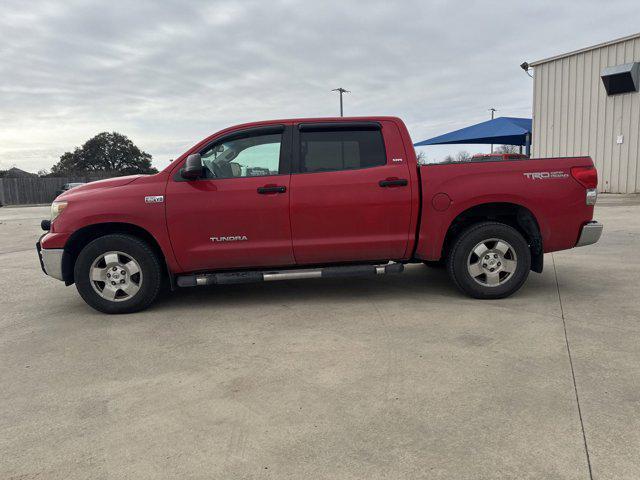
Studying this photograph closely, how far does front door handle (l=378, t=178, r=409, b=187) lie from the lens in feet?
15.6

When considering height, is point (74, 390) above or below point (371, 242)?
below

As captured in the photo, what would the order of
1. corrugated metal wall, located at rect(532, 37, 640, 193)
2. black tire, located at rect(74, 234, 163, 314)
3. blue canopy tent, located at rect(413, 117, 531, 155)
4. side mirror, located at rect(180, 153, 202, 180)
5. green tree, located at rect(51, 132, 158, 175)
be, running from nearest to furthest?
side mirror, located at rect(180, 153, 202, 180) → black tire, located at rect(74, 234, 163, 314) → corrugated metal wall, located at rect(532, 37, 640, 193) → blue canopy tent, located at rect(413, 117, 531, 155) → green tree, located at rect(51, 132, 158, 175)

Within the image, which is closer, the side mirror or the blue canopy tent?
the side mirror

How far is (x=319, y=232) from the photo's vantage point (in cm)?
477

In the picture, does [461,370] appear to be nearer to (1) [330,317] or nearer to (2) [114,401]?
(1) [330,317]

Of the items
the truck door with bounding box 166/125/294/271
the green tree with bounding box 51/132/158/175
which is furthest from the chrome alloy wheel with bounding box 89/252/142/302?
the green tree with bounding box 51/132/158/175

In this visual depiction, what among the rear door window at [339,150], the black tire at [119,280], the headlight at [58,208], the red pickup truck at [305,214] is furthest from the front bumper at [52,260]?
the rear door window at [339,150]

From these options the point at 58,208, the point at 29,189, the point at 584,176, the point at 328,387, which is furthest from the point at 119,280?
the point at 29,189

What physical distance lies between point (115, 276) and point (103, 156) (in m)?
73.6

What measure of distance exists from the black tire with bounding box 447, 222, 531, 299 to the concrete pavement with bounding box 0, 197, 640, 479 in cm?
20

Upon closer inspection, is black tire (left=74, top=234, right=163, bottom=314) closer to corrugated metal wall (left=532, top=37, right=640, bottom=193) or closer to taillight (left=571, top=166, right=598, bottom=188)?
taillight (left=571, top=166, right=598, bottom=188)

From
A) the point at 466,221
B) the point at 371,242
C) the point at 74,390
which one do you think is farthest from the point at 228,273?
the point at 466,221

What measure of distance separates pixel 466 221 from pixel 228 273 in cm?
249

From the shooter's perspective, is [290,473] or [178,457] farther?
[178,457]
